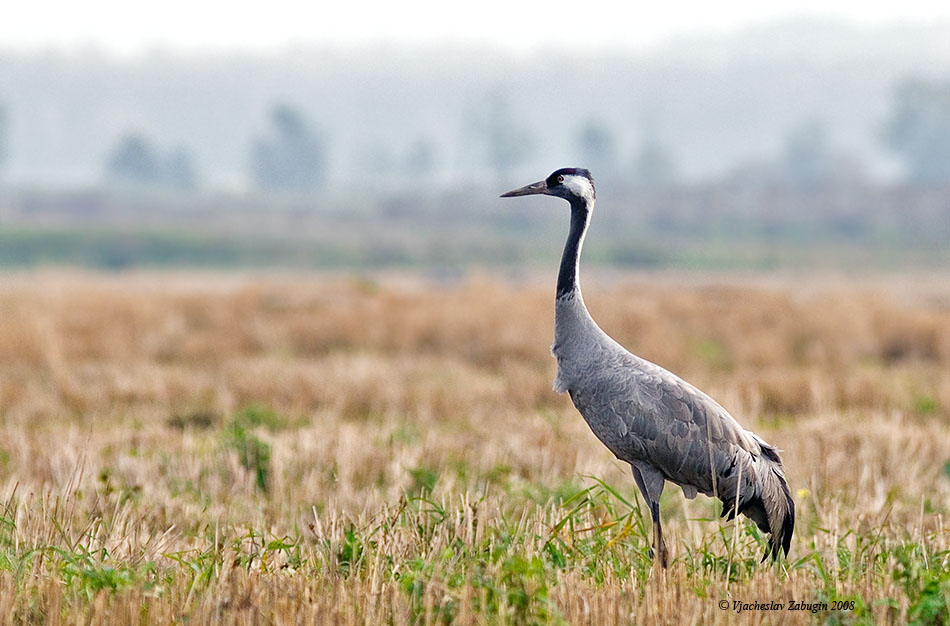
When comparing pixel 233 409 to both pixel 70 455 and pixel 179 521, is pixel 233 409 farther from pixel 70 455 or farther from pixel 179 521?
pixel 179 521

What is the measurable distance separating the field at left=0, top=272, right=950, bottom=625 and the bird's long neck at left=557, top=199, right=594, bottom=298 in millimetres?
987

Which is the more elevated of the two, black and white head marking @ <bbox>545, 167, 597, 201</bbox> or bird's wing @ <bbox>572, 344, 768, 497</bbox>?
black and white head marking @ <bbox>545, 167, 597, 201</bbox>

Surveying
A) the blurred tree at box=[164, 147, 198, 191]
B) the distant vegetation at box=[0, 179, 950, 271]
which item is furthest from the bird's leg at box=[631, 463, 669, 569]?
the blurred tree at box=[164, 147, 198, 191]

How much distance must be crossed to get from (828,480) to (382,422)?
435cm

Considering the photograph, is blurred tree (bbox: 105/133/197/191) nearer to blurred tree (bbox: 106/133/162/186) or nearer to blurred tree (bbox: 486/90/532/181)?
blurred tree (bbox: 106/133/162/186)

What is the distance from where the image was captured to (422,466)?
24.5ft

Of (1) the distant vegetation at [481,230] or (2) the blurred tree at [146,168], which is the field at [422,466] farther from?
(2) the blurred tree at [146,168]

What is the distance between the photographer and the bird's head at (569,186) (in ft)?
16.4

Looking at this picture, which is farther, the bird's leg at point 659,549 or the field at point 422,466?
the bird's leg at point 659,549

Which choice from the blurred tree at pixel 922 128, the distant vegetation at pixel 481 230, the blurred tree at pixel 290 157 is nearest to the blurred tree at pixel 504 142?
the blurred tree at pixel 290 157

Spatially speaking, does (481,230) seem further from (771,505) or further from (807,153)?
(807,153)

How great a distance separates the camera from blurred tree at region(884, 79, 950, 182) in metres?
146

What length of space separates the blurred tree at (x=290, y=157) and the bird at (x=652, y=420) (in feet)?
502

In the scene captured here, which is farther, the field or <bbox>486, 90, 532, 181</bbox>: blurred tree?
<bbox>486, 90, 532, 181</bbox>: blurred tree
